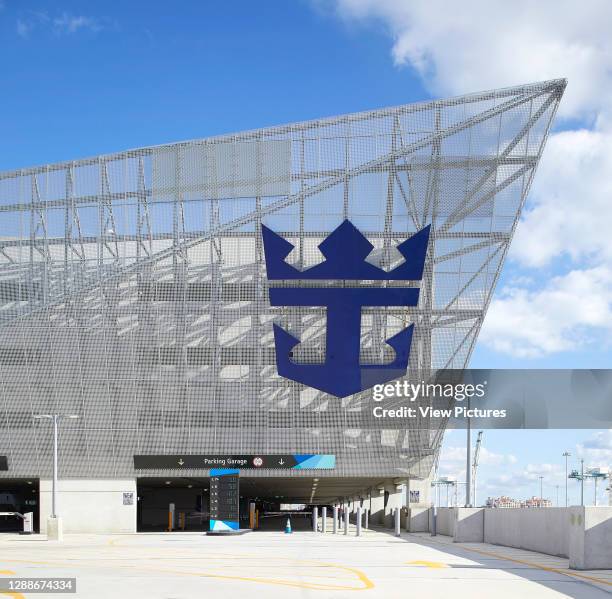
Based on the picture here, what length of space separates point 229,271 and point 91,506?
15595mm

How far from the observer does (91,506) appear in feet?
181

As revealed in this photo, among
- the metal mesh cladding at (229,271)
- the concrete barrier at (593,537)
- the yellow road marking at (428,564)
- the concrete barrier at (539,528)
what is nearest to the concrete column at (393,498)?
the metal mesh cladding at (229,271)

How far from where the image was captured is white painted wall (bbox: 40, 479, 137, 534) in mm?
54719

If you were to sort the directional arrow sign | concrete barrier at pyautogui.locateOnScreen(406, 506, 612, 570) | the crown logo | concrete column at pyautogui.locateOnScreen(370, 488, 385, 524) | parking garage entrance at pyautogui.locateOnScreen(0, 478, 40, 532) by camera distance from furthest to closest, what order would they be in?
parking garage entrance at pyautogui.locateOnScreen(0, 478, 40, 532) < concrete column at pyautogui.locateOnScreen(370, 488, 385, 524) < the directional arrow sign < the crown logo < concrete barrier at pyautogui.locateOnScreen(406, 506, 612, 570)

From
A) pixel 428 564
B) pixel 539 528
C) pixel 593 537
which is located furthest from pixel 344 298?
pixel 593 537

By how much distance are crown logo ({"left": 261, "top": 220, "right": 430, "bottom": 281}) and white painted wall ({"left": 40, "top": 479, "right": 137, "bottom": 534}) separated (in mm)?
15244

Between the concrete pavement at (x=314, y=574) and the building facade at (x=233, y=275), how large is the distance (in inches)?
1026

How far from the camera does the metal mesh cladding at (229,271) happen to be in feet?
173

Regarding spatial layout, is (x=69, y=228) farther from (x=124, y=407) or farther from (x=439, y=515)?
(x=439, y=515)

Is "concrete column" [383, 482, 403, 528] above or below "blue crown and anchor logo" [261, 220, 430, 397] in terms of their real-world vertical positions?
below

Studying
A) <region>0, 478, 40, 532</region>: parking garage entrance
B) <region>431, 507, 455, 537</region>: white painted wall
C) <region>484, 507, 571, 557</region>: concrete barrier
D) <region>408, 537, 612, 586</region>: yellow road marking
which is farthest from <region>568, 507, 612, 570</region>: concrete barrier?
<region>0, 478, 40, 532</region>: parking garage entrance

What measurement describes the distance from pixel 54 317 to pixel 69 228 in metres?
5.01

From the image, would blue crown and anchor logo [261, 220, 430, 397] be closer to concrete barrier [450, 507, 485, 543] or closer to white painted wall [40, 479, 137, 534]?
white painted wall [40, 479, 137, 534]

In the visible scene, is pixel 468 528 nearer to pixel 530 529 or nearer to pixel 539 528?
pixel 530 529
